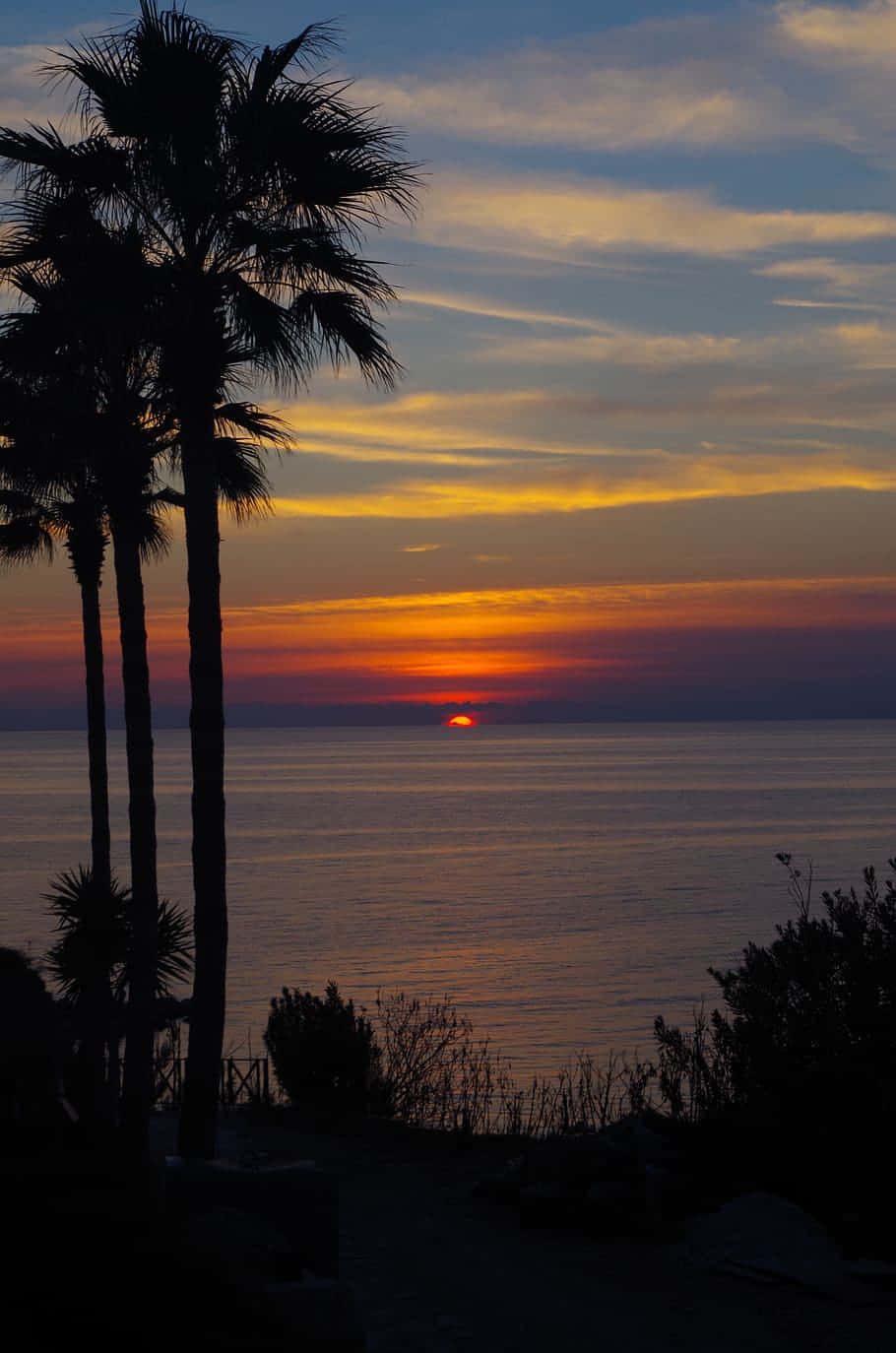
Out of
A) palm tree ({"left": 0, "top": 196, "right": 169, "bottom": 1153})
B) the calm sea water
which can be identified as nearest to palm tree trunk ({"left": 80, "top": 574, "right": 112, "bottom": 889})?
palm tree ({"left": 0, "top": 196, "right": 169, "bottom": 1153})

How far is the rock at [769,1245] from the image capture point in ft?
34.7

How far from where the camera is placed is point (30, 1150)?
8148mm

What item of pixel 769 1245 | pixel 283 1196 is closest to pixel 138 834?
pixel 283 1196

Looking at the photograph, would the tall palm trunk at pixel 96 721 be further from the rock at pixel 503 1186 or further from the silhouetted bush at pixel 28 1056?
the rock at pixel 503 1186

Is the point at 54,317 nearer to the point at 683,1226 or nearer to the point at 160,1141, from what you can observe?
the point at 160,1141

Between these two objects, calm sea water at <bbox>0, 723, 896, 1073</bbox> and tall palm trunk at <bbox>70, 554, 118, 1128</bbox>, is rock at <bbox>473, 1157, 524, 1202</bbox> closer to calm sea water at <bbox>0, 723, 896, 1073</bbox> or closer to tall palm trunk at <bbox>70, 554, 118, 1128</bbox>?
tall palm trunk at <bbox>70, 554, 118, 1128</bbox>

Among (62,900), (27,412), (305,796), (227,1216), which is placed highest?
(305,796)

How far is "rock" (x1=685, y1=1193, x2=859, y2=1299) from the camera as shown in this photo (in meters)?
10.6

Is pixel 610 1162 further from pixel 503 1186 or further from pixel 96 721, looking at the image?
pixel 96 721

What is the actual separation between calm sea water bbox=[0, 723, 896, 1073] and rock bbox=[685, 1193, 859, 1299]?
85.7 ft

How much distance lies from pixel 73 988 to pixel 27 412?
964 cm

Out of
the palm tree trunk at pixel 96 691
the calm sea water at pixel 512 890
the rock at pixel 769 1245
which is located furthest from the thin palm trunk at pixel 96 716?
the calm sea water at pixel 512 890

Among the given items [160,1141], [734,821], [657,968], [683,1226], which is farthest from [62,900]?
[734,821]

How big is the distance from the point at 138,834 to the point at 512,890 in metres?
64.5
